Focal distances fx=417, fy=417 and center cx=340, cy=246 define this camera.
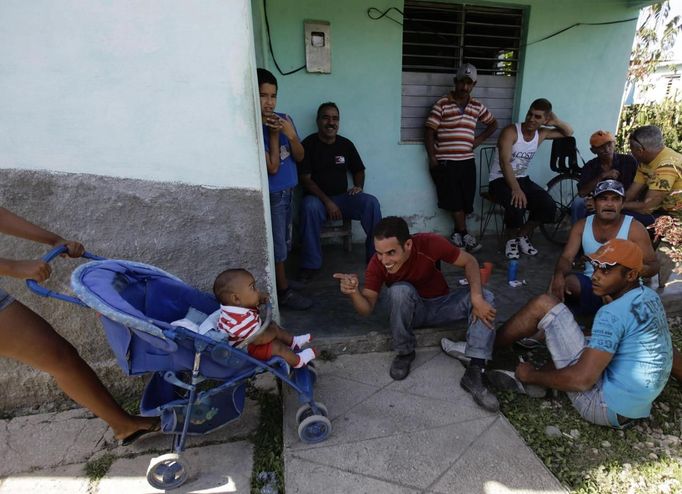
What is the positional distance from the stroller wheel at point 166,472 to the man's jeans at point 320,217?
7.06ft

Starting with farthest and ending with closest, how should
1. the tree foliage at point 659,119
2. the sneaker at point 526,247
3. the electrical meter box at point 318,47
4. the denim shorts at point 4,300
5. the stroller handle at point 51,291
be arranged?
the tree foliage at point 659,119
the sneaker at point 526,247
the electrical meter box at point 318,47
the denim shorts at point 4,300
the stroller handle at point 51,291

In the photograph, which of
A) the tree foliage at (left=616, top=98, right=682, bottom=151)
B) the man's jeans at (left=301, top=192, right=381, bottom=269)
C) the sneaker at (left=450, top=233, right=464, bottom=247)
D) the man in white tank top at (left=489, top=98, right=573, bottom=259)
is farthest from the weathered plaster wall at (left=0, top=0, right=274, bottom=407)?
the tree foliage at (left=616, top=98, right=682, bottom=151)

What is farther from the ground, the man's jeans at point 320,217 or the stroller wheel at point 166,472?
the man's jeans at point 320,217

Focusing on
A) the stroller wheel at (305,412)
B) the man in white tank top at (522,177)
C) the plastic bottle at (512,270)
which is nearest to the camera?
the stroller wheel at (305,412)

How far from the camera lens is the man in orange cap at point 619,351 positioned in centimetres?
216

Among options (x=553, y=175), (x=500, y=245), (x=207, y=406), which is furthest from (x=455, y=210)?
(x=207, y=406)

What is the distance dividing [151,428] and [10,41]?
85.1 inches

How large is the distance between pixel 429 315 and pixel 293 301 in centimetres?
113

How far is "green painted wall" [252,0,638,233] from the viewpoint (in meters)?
4.16

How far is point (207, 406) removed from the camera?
84.4 inches

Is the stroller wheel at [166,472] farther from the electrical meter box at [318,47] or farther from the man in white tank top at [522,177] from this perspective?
the man in white tank top at [522,177]

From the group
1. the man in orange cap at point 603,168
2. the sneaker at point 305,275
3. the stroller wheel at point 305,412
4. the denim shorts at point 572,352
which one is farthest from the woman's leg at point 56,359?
the man in orange cap at point 603,168

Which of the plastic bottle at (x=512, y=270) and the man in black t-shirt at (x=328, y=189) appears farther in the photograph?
the man in black t-shirt at (x=328, y=189)

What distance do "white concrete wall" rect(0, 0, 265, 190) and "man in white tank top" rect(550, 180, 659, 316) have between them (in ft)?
7.91
